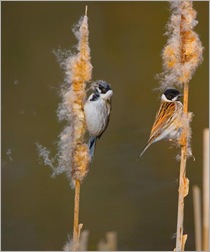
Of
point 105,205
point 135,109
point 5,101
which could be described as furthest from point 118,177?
point 5,101

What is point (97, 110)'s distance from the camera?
133 inches

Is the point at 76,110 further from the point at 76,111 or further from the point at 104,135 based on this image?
the point at 104,135

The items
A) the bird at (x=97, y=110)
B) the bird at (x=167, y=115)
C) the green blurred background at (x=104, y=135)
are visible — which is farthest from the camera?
the green blurred background at (x=104, y=135)

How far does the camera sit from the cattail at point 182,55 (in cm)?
243

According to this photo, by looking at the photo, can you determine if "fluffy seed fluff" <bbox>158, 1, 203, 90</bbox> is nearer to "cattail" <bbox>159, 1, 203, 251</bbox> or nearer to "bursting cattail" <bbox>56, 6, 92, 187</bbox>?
"cattail" <bbox>159, 1, 203, 251</bbox>

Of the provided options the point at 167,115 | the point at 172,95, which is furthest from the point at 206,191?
the point at 172,95

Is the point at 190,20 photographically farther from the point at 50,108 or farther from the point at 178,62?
the point at 50,108

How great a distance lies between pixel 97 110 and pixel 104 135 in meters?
1.78

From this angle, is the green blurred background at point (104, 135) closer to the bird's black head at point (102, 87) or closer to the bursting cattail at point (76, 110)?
the bird's black head at point (102, 87)

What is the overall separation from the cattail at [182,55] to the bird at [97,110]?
0.81 metres

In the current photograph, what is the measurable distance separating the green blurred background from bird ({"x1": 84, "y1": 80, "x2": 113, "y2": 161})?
41.0 inches

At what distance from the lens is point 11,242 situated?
14.1ft

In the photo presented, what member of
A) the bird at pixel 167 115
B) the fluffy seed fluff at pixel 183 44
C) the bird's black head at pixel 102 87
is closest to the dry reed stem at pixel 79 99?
the fluffy seed fluff at pixel 183 44

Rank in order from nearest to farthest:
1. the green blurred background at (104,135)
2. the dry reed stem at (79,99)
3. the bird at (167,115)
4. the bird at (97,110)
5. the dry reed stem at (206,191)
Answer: the dry reed stem at (79,99) → the dry reed stem at (206,191) → the bird at (167,115) → the bird at (97,110) → the green blurred background at (104,135)
